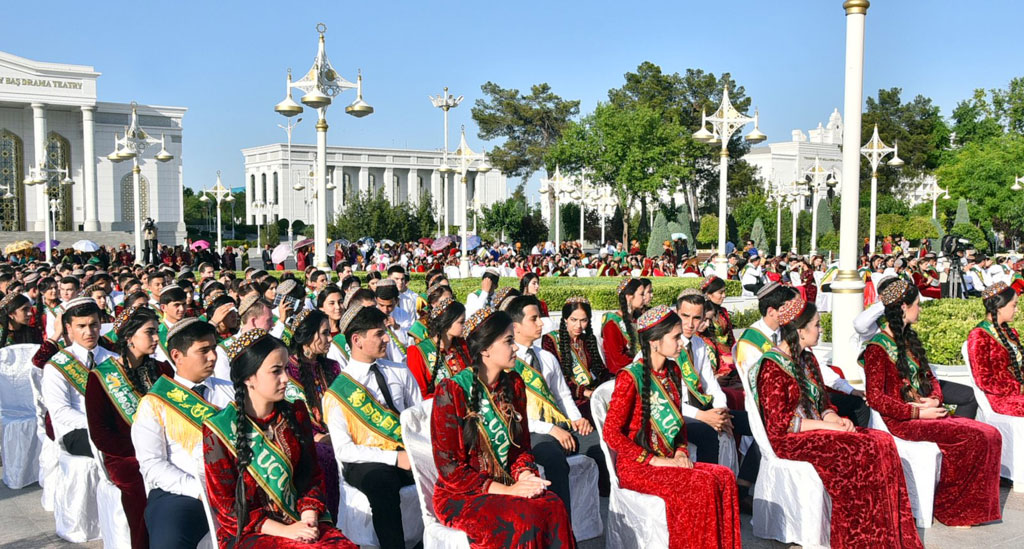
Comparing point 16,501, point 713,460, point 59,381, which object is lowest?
point 16,501

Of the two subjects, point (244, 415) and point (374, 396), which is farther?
point (374, 396)

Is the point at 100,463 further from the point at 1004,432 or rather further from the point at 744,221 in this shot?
the point at 744,221

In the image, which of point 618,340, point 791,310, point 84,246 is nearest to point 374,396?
point 791,310

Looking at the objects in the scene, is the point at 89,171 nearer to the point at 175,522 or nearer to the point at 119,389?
the point at 119,389

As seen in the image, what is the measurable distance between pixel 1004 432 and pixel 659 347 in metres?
3.09

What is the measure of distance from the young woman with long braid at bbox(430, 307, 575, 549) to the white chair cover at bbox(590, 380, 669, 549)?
2.29 ft

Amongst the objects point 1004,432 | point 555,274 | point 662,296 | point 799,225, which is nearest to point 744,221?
point 799,225

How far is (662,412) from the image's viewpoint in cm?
464

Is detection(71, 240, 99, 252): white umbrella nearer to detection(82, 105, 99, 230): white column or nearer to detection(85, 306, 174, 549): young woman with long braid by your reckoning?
detection(82, 105, 99, 230): white column

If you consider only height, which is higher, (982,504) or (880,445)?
(880,445)

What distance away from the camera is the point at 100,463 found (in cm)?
472

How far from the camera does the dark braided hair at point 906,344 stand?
568 centimetres

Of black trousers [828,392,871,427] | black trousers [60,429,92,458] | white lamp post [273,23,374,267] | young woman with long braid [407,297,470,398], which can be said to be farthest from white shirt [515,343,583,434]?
white lamp post [273,23,374,267]

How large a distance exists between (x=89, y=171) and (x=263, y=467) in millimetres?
50649
